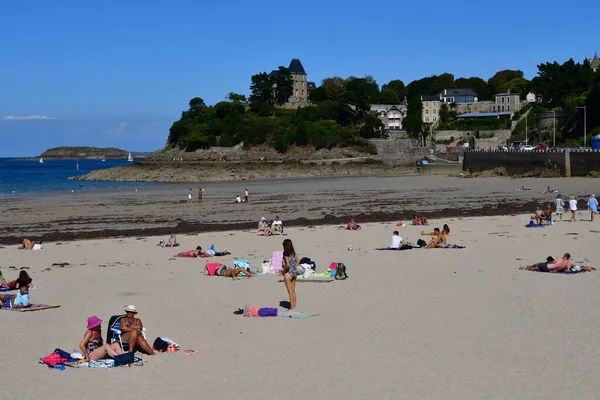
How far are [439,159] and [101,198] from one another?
39.6 metres

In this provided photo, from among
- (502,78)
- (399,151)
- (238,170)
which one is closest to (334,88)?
(502,78)

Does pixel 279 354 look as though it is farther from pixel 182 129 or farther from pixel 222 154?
pixel 182 129

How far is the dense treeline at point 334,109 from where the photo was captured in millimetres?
72812

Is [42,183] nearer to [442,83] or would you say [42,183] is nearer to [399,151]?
[399,151]

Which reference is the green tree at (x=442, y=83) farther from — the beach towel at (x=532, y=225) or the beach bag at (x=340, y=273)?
the beach bag at (x=340, y=273)

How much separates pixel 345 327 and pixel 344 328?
2.0 inches

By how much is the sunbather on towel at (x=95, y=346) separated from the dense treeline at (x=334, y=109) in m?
58.7

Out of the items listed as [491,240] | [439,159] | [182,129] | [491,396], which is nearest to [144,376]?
[491,396]

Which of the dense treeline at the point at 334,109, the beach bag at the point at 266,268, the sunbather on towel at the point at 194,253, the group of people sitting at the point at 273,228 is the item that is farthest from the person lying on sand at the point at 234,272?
the dense treeline at the point at 334,109

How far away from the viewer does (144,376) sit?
8.05 meters

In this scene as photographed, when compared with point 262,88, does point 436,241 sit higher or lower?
lower

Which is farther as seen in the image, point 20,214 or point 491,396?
point 20,214

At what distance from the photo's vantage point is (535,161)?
160ft

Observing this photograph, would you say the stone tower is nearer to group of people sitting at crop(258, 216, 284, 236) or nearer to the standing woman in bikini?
group of people sitting at crop(258, 216, 284, 236)
